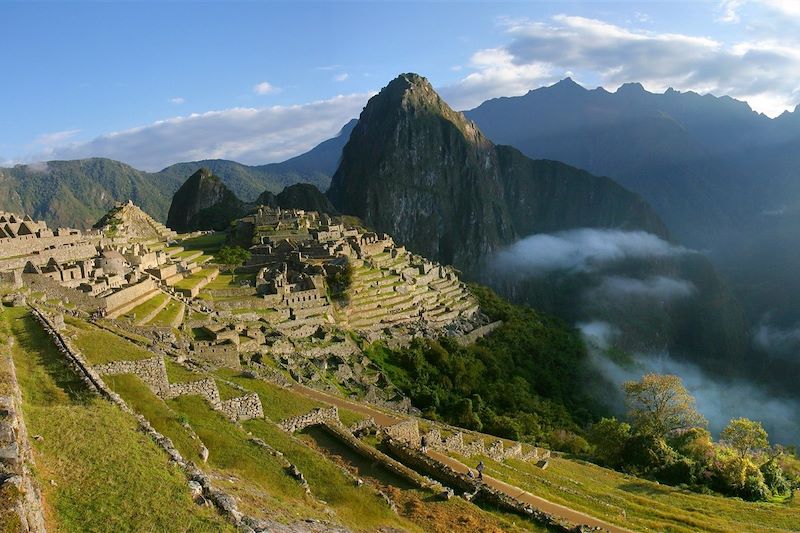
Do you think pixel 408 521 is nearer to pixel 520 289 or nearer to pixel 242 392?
pixel 242 392

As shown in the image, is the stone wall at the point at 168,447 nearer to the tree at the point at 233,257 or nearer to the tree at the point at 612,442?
the tree at the point at 612,442

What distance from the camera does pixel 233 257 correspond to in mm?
51969

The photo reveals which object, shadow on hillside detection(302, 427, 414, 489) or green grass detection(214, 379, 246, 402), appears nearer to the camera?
shadow on hillside detection(302, 427, 414, 489)

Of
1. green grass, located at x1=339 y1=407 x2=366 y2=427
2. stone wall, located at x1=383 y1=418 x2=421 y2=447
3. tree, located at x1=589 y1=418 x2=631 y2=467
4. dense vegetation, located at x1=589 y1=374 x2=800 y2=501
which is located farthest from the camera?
tree, located at x1=589 y1=418 x2=631 y2=467

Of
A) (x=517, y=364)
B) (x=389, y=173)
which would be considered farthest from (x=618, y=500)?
(x=389, y=173)

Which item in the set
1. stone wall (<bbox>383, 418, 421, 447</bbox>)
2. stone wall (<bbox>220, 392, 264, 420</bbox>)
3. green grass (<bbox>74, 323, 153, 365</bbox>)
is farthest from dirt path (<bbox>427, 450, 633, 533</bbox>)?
green grass (<bbox>74, 323, 153, 365</bbox>)

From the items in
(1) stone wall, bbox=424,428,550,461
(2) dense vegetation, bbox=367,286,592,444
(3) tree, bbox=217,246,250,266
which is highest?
(3) tree, bbox=217,246,250,266

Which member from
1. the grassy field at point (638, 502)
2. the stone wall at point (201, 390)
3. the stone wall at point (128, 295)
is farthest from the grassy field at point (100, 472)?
the stone wall at point (128, 295)

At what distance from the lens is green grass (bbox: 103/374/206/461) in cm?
1209

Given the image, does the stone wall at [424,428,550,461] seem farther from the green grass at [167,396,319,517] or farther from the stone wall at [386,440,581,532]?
the green grass at [167,396,319,517]

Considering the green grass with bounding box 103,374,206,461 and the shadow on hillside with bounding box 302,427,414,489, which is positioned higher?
the green grass with bounding box 103,374,206,461

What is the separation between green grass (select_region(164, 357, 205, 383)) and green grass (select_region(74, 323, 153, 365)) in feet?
2.68

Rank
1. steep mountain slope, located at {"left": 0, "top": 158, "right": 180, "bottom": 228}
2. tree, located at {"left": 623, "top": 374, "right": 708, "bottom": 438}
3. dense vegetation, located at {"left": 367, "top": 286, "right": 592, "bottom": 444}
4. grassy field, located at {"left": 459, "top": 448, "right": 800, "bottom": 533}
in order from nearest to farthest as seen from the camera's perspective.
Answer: grassy field, located at {"left": 459, "top": 448, "right": 800, "bottom": 533}
tree, located at {"left": 623, "top": 374, "right": 708, "bottom": 438}
dense vegetation, located at {"left": 367, "top": 286, "right": 592, "bottom": 444}
steep mountain slope, located at {"left": 0, "top": 158, "right": 180, "bottom": 228}

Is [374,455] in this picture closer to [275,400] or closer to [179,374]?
[275,400]
